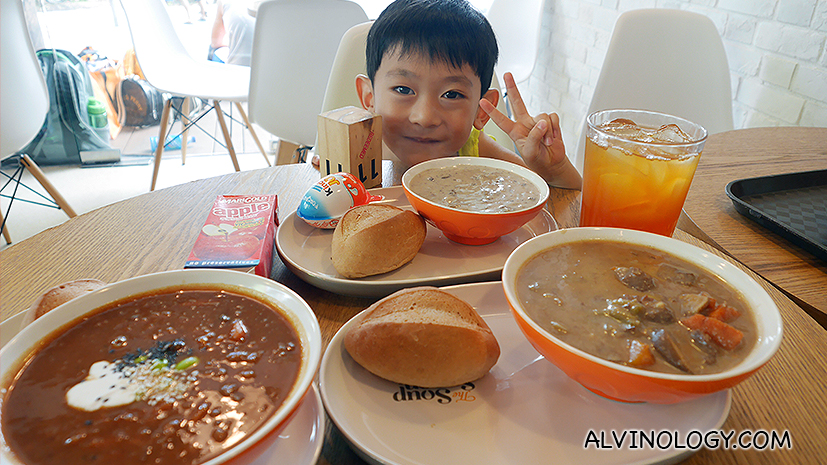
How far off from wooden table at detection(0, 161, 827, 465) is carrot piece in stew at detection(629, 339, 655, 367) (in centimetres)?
14

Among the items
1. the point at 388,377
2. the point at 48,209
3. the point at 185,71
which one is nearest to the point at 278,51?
the point at 185,71

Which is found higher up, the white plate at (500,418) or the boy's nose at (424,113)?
the boy's nose at (424,113)

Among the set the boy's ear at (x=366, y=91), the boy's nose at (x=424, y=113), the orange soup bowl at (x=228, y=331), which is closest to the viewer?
the orange soup bowl at (x=228, y=331)

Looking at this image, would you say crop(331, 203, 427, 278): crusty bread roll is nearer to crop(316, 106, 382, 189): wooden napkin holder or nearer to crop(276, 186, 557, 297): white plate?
crop(276, 186, 557, 297): white plate

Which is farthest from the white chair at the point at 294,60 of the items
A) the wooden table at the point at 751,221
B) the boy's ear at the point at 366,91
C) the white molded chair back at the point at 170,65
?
the wooden table at the point at 751,221

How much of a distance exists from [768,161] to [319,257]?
1.27m

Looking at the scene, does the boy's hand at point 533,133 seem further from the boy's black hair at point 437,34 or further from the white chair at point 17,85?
the white chair at point 17,85

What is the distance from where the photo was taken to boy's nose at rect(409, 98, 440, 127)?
1.39m

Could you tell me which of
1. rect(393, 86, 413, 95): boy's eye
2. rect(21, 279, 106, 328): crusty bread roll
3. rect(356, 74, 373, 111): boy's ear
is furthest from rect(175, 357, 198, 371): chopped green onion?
rect(356, 74, 373, 111): boy's ear

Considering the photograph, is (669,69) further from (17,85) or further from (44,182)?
(44,182)

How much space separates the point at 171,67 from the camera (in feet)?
10.8

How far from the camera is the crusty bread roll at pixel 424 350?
581 millimetres

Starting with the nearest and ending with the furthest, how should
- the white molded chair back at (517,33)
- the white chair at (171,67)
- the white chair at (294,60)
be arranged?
the white chair at (294,60) → the white chair at (171,67) → the white molded chair back at (517,33)

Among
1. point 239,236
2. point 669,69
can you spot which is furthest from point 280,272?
point 669,69
